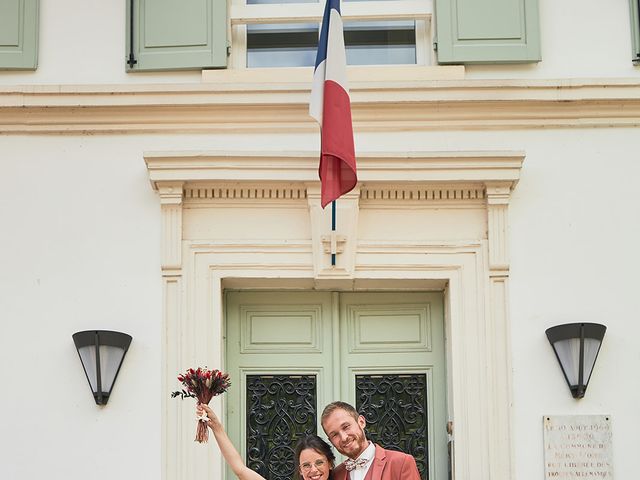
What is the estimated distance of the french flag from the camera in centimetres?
794

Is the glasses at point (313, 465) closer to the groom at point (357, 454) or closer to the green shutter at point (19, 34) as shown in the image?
the groom at point (357, 454)

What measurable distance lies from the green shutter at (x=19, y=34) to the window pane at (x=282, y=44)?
1.26 meters

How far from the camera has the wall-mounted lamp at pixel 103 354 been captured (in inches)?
317

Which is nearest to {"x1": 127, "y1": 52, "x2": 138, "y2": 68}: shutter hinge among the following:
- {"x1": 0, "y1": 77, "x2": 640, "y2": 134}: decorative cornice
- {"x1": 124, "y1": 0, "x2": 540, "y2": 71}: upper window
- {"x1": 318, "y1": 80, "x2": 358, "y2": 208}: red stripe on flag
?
{"x1": 124, "y1": 0, "x2": 540, "y2": 71}: upper window

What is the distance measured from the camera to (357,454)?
6.95 meters

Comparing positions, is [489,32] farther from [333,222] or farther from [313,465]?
[313,465]

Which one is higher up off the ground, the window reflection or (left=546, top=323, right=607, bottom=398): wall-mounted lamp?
the window reflection

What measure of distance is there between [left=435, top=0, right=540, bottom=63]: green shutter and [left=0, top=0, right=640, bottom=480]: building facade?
0.02 metres

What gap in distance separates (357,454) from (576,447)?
1.64 metres

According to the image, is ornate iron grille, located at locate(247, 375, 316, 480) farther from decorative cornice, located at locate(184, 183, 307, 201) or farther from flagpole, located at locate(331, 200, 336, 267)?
decorative cornice, located at locate(184, 183, 307, 201)

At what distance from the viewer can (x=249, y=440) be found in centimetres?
843

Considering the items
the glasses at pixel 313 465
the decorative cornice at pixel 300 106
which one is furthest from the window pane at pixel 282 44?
the glasses at pixel 313 465

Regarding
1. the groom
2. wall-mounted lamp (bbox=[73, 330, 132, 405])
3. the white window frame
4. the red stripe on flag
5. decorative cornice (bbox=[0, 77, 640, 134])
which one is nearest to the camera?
the groom

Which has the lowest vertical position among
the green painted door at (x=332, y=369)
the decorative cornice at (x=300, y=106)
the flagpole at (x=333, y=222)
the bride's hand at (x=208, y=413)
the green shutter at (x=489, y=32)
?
the bride's hand at (x=208, y=413)
